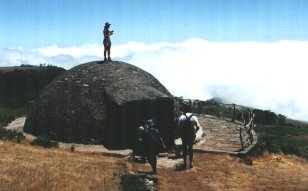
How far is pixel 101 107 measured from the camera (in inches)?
744

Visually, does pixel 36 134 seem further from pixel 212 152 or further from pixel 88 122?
pixel 212 152

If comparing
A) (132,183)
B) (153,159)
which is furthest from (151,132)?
(132,183)

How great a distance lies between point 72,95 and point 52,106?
1.21 metres

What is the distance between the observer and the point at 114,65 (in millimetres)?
22016

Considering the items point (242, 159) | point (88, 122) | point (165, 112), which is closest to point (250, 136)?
point (242, 159)

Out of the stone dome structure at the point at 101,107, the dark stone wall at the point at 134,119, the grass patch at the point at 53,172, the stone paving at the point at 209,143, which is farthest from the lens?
the stone dome structure at the point at 101,107

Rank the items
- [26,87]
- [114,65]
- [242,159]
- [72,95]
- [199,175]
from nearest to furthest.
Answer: [199,175]
[242,159]
[72,95]
[114,65]
[26,87]

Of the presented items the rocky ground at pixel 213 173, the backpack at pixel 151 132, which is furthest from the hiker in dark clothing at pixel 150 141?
the rocky ground at pixel 213 173

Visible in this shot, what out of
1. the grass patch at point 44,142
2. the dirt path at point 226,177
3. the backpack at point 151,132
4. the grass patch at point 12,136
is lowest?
the dirt path at point 226,177

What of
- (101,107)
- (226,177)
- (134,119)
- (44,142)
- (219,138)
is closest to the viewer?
(226,177)

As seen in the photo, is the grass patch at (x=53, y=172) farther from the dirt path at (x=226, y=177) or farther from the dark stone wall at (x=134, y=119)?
the dark stone wall at (x=134, y=119)

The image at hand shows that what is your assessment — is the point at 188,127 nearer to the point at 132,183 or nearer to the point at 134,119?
the point at 132,183

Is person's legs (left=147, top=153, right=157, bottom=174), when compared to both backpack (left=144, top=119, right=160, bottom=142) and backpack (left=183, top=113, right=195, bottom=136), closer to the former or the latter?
backpack (left=144, top=119, right=160, bottom=142)

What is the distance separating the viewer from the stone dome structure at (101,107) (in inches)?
700
